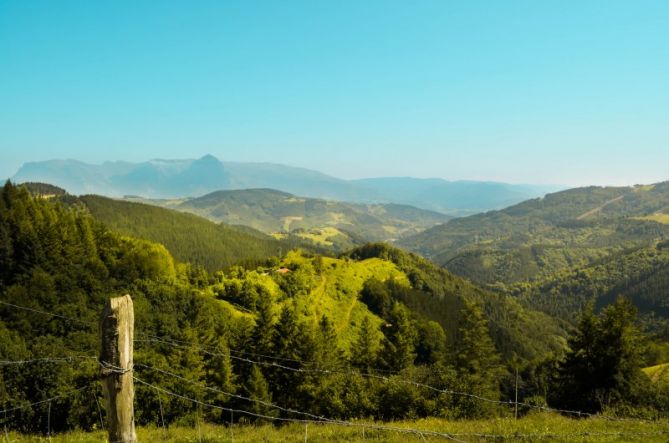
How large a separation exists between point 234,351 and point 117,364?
40.6 metres

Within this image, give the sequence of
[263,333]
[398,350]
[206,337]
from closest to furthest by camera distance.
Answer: [263,333] → [206,337] → [398,350]

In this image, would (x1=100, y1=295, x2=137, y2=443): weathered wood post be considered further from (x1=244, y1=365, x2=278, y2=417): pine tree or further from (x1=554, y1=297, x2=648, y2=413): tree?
(x1=554, y1=297, x2=648, y2=413): tree

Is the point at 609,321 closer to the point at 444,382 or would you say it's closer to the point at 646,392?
the point at 646,392

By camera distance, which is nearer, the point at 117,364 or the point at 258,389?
the point at 117,364

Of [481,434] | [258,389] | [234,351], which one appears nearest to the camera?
[481,434]

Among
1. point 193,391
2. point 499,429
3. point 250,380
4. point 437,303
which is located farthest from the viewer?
point 437,303

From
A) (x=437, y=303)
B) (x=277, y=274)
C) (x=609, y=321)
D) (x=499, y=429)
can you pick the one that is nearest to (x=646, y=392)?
(x=609, y=321)

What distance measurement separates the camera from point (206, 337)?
51312 mm

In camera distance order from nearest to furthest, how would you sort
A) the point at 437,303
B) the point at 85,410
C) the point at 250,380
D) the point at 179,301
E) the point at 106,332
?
the point at 106,332 → the point at 85,410 → the point at 250,380 → the point at 179,301 → the point at 437,303

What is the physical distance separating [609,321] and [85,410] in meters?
43.4

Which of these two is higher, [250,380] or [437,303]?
[250,380]

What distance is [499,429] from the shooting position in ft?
51.8

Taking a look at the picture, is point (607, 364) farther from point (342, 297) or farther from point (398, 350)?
point (342, 297)

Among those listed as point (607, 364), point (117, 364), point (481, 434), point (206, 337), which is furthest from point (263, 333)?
point (117, 364)
